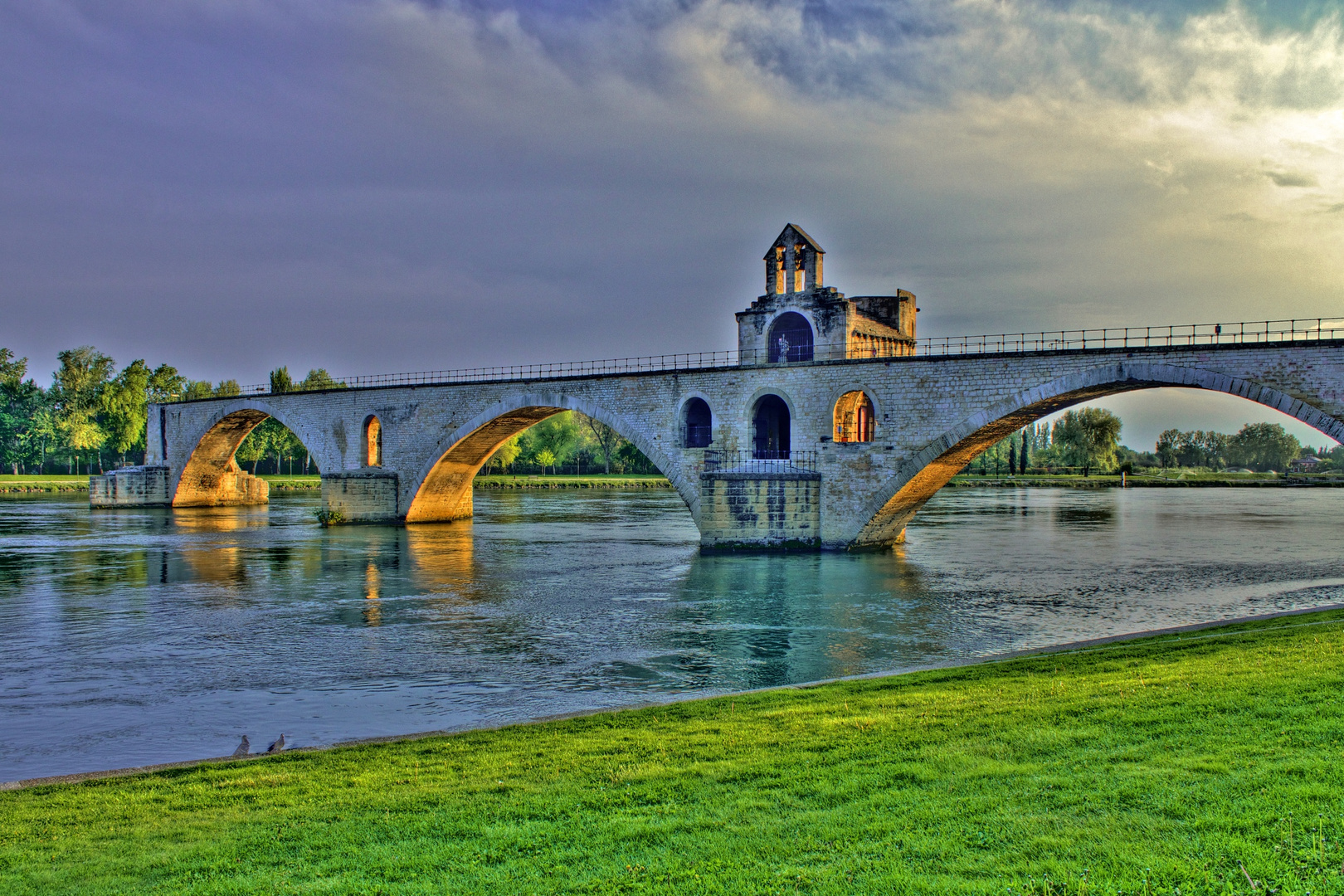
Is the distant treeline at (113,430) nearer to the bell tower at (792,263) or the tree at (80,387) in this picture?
the tree at (80,387)

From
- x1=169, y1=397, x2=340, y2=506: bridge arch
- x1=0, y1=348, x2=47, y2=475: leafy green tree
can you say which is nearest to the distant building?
x1=169, y1=397, x2=340, y2=506: bridge arch

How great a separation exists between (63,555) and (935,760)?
119 ft

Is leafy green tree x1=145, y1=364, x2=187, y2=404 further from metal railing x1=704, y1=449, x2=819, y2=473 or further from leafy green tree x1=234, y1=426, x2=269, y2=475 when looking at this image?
metal railing x1=704, y1=449, x2=819, y2=473

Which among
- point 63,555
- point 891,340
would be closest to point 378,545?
point 63,555

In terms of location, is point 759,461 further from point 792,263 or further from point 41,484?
point 41,484

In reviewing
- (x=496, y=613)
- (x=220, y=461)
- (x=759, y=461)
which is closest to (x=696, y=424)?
(x=759, y=461)

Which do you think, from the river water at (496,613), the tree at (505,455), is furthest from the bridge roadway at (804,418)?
the tree at (505,455)

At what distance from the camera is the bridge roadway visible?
27.1m

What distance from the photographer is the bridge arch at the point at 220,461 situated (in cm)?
6231

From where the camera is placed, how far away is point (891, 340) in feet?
130

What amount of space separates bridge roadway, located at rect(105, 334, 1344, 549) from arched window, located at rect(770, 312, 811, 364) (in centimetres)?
277

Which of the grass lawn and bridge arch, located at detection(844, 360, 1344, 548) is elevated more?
bridge arch, located at detection(844, 360, 1344, 548)

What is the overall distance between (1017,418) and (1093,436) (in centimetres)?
8160

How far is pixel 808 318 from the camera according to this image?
125 feet
